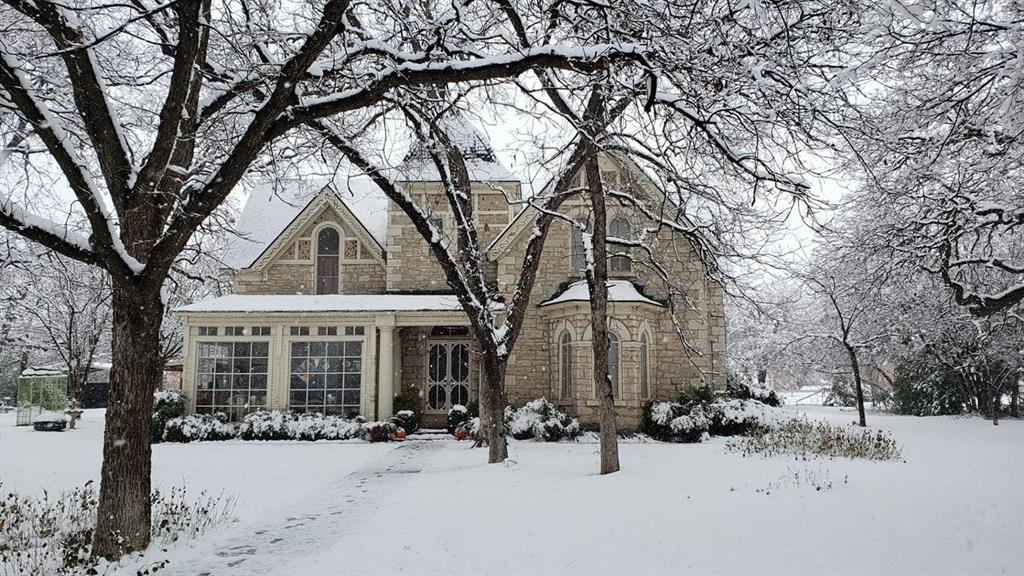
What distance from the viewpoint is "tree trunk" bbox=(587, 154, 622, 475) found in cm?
1022

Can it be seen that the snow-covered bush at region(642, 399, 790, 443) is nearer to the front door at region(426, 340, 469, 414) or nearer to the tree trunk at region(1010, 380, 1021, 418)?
the front door at region(426, 340, 469, 414)

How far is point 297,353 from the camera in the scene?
17453mm

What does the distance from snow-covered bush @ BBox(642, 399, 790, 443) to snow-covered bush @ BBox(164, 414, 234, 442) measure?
1026cm

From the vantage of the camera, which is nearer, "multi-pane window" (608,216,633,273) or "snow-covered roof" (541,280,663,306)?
"snow-covered roof" (541,280,663,306)

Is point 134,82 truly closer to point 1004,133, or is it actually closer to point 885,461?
point 1004,133

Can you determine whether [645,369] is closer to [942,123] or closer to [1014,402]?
[942,123]

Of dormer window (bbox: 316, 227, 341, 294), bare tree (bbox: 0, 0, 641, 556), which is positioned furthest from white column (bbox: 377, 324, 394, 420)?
bare tree (bbox: 0, 0, 641, 556)

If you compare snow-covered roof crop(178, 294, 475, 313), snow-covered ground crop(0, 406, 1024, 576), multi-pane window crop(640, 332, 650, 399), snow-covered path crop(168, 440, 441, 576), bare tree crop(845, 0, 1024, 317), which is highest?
bare tree crop(845, 0, 1024, 317)

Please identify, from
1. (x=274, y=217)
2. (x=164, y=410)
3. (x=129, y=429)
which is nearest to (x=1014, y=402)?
(x=274, y=217)

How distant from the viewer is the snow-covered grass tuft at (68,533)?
5.39m

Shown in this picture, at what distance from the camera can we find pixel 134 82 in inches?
314

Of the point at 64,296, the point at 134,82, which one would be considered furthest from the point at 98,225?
the point at 64,296

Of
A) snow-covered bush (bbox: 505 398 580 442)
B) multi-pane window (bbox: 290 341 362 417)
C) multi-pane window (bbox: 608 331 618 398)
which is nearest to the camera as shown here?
snow-covered bush (bbox: 505 398 580 442)

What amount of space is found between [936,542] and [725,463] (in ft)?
16.1
